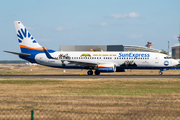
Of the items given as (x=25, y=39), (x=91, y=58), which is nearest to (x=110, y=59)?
(x=91, y=58)

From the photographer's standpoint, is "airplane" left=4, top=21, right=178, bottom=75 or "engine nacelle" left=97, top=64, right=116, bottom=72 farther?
"airplane" left=4, top=21, right=178, bottom=75

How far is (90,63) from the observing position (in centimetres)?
4928

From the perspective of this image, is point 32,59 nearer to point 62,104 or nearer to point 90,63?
point 90,63

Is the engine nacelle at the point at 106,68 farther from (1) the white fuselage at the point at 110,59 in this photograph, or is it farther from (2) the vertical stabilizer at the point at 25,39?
(2) the vertical stabilizer at the point at 25,39

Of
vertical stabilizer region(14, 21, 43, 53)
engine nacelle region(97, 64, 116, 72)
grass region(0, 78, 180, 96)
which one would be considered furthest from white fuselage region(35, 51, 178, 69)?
grass region(0, 78, 180, 96)

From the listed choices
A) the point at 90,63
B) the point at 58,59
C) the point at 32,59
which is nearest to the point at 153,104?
the point at 90,63

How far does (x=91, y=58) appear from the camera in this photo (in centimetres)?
5144

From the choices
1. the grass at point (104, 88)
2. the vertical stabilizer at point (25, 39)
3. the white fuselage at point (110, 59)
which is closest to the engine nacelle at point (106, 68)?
the white fuselage at point (110, 59)

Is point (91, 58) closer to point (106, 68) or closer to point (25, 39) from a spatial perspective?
point (106, 68)

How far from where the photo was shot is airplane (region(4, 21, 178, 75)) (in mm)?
49281

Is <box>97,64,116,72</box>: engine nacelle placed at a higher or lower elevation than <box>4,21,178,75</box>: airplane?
lower

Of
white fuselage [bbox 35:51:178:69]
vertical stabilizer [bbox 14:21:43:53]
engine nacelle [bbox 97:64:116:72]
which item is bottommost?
engine nacelle [bbox 97:64:116:72]

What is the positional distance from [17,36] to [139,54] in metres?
24.9

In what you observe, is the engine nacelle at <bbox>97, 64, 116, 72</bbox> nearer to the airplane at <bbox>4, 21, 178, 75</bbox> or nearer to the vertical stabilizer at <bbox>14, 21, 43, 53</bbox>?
the airplane at <bbox>4, 21, 178, 75</bbox>
